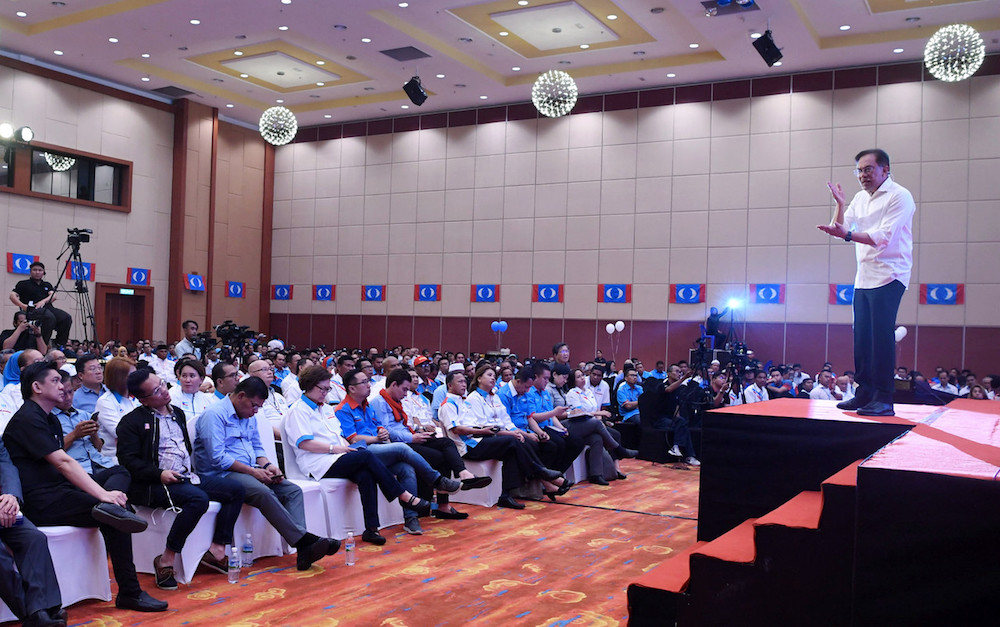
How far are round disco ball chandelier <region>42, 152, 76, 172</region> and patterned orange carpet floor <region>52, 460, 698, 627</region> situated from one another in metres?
12.2

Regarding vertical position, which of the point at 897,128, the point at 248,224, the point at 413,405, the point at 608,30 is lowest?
the point at 413,405

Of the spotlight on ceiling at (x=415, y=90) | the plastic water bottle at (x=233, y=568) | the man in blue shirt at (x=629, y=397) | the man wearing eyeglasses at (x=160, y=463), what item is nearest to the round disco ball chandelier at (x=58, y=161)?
the spotlight on ceiling at (x=415, y=90)

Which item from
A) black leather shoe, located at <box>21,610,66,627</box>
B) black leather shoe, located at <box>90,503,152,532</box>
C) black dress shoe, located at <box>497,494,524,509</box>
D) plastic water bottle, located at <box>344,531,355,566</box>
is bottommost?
black dress shoe, located at <box>497,494,524,509</box>

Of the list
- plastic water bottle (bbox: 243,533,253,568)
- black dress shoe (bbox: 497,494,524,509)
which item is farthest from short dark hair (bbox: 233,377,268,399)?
black dress shoe (bbox: 497,494,524,509)

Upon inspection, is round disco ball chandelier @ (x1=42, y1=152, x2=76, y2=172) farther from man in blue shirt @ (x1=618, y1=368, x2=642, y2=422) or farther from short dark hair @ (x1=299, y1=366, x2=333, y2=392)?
short dark hair @ (x1=299, y1=366, x2=333, y2=392)

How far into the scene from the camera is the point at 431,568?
14.5 ft

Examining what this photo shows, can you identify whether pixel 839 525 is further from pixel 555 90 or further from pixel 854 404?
pixel 555 90

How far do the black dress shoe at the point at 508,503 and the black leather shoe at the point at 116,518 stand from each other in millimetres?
3333

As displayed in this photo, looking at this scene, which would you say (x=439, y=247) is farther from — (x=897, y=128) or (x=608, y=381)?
(x=897, y=128)

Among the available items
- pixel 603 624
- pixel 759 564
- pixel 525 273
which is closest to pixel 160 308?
pixel 525 273

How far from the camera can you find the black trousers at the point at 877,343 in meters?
3.85

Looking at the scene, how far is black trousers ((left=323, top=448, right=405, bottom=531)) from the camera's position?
16.7ft

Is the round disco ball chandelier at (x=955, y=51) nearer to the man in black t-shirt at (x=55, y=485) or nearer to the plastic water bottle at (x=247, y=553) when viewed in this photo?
the plastic water bottle at (x=247, y=553)

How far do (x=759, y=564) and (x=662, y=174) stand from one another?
12.7 metres
